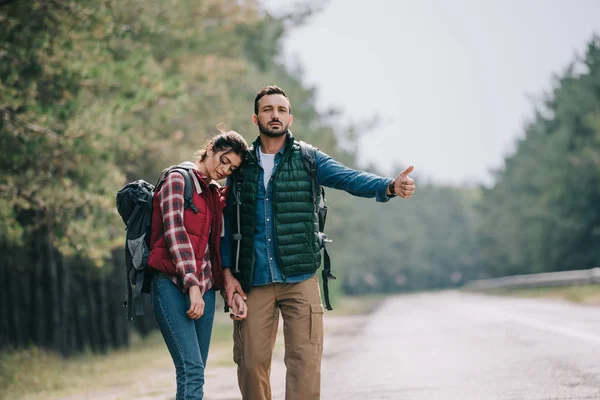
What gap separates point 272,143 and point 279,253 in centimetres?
78

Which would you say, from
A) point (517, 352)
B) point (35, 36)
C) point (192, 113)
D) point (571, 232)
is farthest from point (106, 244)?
point (571, 232)

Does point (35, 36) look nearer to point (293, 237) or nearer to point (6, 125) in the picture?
point (6, 125)

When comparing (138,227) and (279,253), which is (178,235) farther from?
(279,253)

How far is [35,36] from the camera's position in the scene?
11109mm

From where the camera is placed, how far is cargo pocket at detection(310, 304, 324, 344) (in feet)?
18.0

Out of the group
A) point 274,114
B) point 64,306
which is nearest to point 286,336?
point 274,114

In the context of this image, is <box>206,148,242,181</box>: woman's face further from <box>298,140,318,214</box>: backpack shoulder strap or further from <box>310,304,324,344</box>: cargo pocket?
<box>310,304,324,344</box>: cargo pocket

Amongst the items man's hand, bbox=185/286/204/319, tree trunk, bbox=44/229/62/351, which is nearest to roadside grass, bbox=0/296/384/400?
tree trunk, bbox=44/229/62/351

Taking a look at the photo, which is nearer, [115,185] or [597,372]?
[597,372]

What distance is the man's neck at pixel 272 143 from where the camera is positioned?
574cm

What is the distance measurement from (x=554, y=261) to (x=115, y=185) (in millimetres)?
43086

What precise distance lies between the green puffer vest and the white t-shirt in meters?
0.06

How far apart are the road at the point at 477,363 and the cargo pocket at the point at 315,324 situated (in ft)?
7.39

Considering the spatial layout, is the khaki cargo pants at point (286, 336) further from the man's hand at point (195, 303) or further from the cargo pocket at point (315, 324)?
the man's hand at point (195, 303)
